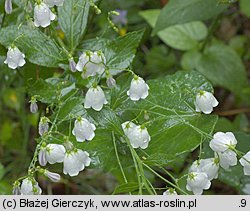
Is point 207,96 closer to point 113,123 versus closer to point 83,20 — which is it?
point 113,123

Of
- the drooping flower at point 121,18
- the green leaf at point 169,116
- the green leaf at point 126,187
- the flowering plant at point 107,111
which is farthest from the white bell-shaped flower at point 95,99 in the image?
the drooping flower at point 121,18

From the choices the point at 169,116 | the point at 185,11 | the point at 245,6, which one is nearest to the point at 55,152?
the point at 169,116

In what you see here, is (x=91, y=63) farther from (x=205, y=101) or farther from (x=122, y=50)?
(x=205, y=101)

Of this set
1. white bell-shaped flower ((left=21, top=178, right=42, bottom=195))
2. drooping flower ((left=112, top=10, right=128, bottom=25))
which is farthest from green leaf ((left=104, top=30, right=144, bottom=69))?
drooping flower ((left=112, top=10, right=128, bottom=25))

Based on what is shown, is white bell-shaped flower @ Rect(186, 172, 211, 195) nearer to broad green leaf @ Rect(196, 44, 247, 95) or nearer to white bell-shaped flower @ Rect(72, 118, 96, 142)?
white bell-shaped flower @ Rect(72, 118, 96, 142)

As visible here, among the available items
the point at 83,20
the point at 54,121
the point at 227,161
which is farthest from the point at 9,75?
the point at 227,161

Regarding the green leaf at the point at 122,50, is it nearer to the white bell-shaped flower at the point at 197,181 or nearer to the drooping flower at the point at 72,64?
the drooping flower at the point at 72,64

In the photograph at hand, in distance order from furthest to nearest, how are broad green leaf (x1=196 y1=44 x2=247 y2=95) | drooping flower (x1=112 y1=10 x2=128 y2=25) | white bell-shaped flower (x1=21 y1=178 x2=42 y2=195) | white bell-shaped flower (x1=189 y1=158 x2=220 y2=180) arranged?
drooping flower (x1=112 y1=10 x2=128 y2=25) → broad green leaf (x1=196 y1=44 x2=247 y2=95) → white bell-shaped flower (x1=189 y1=158 x2=220 y2=180) → white bell-shaped flower (x1=21 y1=178 x2=42 y2=195)
